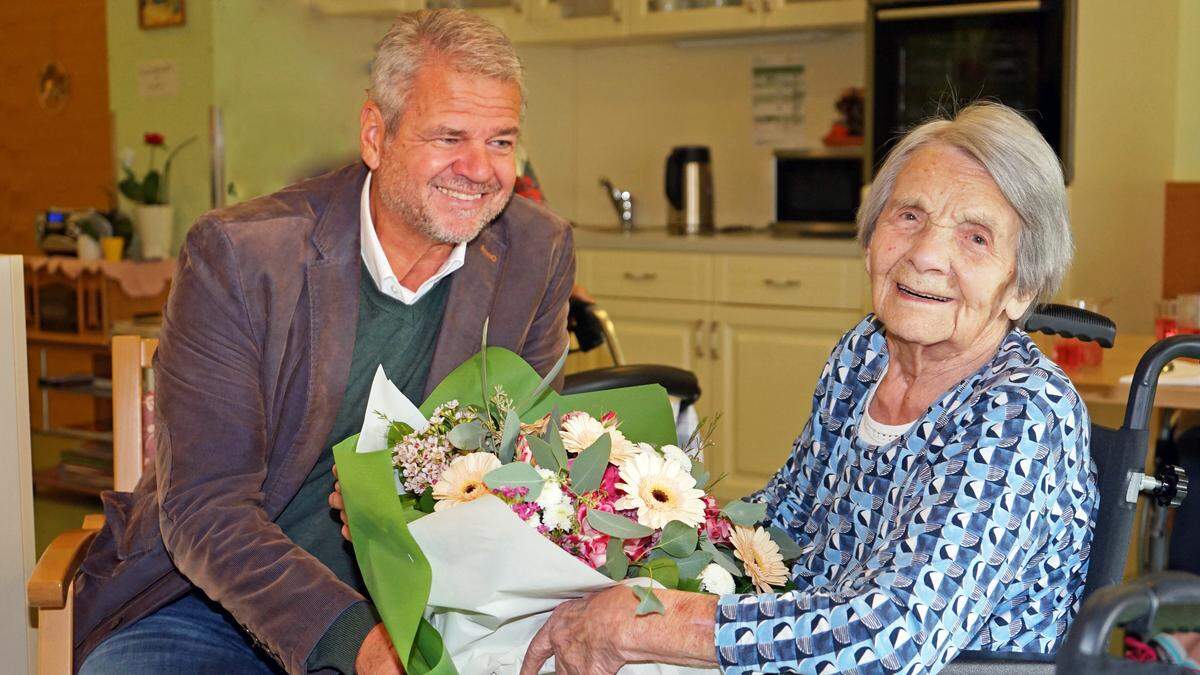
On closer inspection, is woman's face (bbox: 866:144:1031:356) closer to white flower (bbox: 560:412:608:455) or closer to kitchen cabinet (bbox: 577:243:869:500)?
white flower (bbox: 560:412:608:455)

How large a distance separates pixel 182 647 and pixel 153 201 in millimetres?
3094

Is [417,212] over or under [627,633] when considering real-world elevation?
over

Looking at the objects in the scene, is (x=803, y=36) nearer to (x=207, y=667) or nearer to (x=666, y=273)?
(x=666, y=273)

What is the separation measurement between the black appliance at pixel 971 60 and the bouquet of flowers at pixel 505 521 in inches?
104

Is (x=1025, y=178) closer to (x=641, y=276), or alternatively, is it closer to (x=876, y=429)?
(x=876, y=429)

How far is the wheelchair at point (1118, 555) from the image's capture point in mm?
760

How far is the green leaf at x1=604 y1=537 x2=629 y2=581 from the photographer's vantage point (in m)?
1.24

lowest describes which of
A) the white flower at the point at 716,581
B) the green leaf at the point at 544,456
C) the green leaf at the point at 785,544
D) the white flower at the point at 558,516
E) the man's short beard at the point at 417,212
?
the green leaf at the point at 785,544

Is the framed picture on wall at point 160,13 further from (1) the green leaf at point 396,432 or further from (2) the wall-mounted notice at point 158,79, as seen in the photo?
(1) the green leaf at point 396,432

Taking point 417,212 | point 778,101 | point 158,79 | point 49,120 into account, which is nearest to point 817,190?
point 778,101

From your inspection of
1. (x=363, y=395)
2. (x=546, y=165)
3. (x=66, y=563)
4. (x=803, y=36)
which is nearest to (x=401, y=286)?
(x=363, y=395)

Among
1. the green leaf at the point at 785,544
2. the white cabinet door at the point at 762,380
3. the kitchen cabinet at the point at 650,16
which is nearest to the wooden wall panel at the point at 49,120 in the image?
the kitchen cabinet at the point at 650,16

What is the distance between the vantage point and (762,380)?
451cm

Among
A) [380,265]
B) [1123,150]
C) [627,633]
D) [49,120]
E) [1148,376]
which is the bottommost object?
[627,633]
